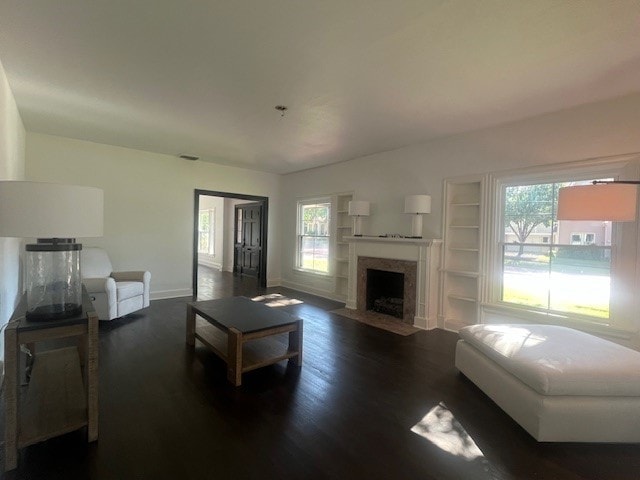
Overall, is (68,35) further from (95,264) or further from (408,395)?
(408,395)

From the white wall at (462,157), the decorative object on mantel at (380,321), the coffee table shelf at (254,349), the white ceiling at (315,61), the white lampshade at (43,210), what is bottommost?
the decorative object on mantel at (380,321)

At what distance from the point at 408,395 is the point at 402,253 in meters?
2.26

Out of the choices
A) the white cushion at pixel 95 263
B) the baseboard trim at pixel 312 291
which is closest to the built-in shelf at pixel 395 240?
the baseboard trim at pixel 312 291

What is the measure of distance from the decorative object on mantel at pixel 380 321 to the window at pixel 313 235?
1338 millimetres

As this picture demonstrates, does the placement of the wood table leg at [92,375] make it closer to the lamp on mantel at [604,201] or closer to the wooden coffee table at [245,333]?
the wooden coffee table at [245,333]

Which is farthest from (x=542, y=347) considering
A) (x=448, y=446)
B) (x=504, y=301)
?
(x=504, y=301)

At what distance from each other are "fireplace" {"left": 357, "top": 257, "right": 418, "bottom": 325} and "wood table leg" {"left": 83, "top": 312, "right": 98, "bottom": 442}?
3550 mm

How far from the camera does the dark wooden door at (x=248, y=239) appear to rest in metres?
7.21

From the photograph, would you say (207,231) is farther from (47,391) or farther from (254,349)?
(47,391)

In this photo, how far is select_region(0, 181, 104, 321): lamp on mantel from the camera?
1.49 m

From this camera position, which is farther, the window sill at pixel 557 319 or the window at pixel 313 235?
the window at pixel 313 235

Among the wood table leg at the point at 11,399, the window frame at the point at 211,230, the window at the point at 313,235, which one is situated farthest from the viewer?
the window frame at the point at 211,230

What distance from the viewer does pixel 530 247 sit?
11.3 feet

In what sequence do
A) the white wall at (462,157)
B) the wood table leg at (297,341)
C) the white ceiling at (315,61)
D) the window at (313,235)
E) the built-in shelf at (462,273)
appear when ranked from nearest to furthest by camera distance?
the white ceiling at (315,61) → the wood table leg at (297,341) → the white wall at (462,157) → the built-in shelf at (462,273) → the window at (313,235)
